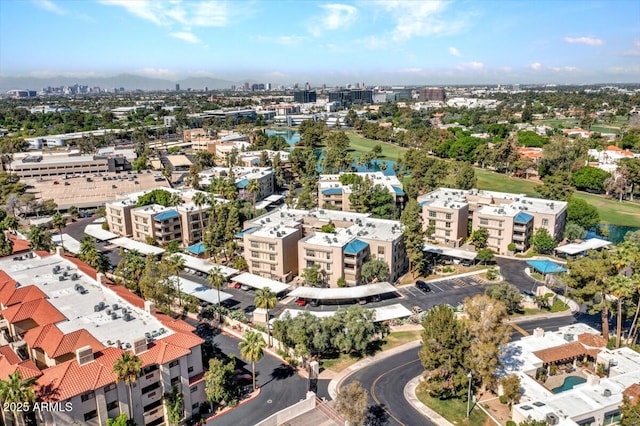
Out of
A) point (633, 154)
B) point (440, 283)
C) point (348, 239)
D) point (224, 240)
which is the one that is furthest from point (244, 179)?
point (633, 154)

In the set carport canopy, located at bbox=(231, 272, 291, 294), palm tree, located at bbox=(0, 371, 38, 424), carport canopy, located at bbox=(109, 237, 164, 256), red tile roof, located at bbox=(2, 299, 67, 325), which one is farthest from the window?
carport canopy, located at bbox=(109, 237, 164, 256)

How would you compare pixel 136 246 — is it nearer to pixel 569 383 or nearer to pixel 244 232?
pixel 244 232

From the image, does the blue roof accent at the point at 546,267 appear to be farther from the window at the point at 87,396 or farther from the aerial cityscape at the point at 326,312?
the window at the point at 87,396

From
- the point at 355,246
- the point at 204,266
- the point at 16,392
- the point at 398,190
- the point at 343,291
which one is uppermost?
the point at 16,392

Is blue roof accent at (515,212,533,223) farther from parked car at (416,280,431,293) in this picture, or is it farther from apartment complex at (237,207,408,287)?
parked car at (416,280,431,293)

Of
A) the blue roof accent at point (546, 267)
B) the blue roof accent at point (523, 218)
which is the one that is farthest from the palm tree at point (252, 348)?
the blue roof accent at point (523, 218)

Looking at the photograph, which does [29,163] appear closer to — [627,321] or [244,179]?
[244,179]

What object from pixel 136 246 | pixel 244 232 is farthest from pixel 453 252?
pixel 136 246
